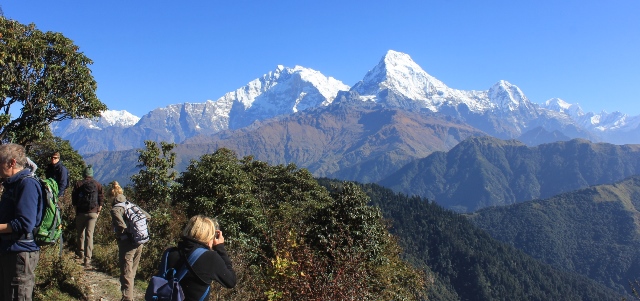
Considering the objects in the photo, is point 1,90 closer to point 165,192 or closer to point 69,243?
point 69,243

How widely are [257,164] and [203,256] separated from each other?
36.1 metres

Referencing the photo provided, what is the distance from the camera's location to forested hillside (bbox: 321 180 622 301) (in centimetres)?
15300

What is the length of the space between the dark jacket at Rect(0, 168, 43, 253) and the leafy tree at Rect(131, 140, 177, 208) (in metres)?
16.7

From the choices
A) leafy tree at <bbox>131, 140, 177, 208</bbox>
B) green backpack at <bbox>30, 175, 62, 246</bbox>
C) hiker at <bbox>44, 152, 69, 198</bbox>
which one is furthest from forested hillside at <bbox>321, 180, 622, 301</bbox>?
green backpack at <bbox>30, 175, 62, 246</bbox>

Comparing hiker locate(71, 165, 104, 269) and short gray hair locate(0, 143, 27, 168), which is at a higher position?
short gray hair locate(0, 143, 27, 168)

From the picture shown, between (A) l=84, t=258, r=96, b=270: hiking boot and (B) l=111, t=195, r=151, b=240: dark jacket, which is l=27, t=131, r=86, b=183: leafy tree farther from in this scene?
(B) l=111, t=195, r=151, b=240: dark jacket

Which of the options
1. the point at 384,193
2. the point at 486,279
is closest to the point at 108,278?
the point at 486,279

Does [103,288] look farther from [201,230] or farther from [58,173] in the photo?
[201,230]

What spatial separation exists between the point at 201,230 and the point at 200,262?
33 cm

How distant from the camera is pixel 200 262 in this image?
14.0 ft

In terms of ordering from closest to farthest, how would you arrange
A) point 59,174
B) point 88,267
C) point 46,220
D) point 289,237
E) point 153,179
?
1. point 46,220
2. point 59,174
3. point 289,237
4. point 88,267
5. point 153,179

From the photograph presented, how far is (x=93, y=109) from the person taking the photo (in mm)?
16250

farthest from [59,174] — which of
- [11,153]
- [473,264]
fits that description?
[473,264]

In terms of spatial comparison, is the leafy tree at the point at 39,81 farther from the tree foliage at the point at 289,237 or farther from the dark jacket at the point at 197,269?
the dark jacket at the point at 197,269
